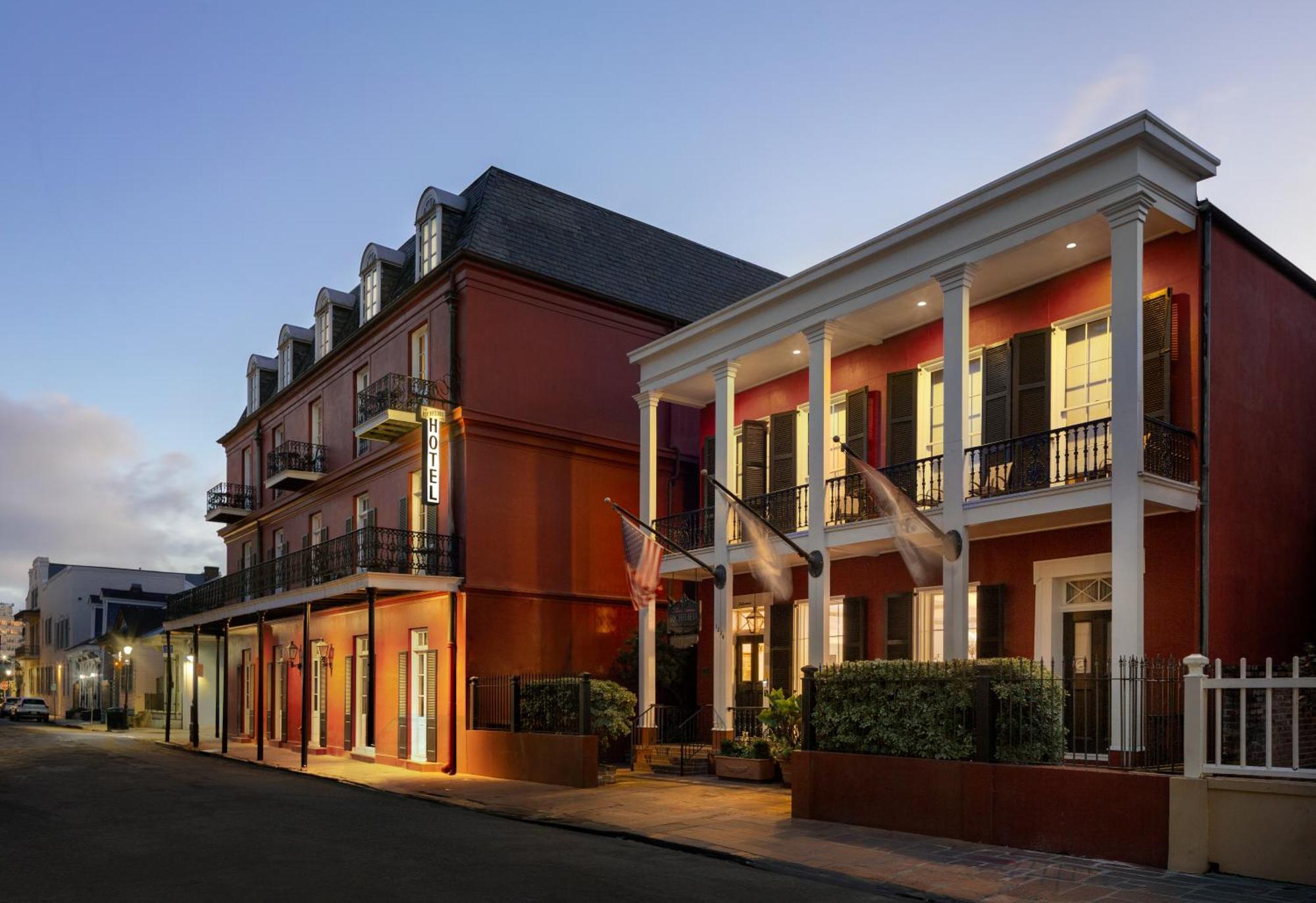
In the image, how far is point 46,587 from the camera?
249 feet

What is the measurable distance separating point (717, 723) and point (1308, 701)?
8.95 metres

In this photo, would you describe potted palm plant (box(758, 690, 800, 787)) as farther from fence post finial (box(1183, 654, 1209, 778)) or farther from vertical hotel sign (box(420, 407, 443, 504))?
vertical hotel sign (box(420, 407, 443, 504))

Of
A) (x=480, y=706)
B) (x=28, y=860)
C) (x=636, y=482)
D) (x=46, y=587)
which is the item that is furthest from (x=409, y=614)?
(x=46, y=587)

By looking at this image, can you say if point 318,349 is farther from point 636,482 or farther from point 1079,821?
point 1079,821

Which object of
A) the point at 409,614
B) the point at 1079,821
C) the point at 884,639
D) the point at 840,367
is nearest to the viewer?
the point at 1079,821

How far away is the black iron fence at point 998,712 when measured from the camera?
11.8 metres

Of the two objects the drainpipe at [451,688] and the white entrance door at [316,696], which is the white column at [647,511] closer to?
the drainpipe at [451,688]

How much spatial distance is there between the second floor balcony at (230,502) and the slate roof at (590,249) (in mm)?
13943

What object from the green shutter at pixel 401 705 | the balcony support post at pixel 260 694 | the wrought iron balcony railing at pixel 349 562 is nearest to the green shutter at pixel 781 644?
the wrought iron balcony railing at pixel 349 562

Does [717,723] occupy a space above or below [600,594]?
below

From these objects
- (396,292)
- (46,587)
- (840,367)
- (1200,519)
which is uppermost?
(396,292)

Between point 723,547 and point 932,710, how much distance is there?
24.7ft

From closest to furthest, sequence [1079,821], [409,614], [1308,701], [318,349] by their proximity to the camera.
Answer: [1079,821], [1308,701], [409,614], [318,349]

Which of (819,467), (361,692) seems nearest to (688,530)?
(819,467)
